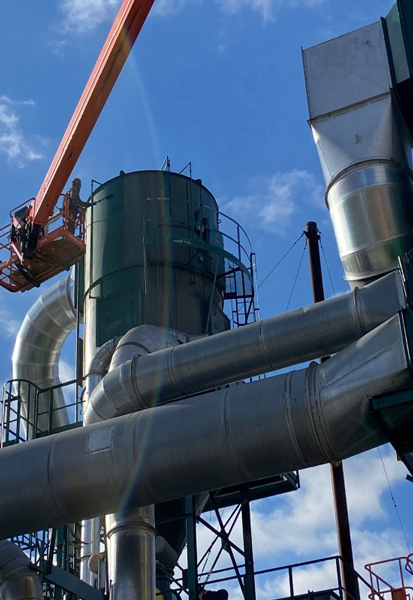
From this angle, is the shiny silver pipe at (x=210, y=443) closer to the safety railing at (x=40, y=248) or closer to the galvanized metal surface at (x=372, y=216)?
the galvanized metal surface at (x=372, y=216)

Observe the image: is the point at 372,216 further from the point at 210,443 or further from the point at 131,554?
the point at 131,554

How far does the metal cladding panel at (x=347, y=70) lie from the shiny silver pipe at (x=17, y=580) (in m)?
8.83

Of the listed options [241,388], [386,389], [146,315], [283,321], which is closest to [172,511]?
[146,315]

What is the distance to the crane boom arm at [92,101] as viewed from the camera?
2495 cm

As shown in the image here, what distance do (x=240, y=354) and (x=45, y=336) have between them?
1197cm

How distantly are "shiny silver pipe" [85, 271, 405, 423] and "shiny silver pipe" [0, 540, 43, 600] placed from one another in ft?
8.59

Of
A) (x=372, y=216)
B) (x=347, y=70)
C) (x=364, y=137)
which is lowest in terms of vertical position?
(x=372, y=216)

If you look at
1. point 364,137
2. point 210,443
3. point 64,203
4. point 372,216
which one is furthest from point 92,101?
point 210,443

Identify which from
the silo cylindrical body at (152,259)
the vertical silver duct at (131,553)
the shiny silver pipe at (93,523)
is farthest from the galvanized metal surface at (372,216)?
the shiny silver pipe at (93,523)

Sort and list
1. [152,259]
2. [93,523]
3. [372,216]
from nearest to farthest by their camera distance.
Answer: [372,216]
[93,523]
[152,259]

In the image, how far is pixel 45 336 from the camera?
85.3ft

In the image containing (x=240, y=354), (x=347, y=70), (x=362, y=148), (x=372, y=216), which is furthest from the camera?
(x=347, y=70)

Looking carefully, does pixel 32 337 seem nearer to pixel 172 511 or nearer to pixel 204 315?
pixel 204 315

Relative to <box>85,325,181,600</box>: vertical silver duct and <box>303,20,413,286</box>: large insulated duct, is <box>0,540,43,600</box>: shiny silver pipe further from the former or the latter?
<box>303,20,413,286</box>: large insulated duct
